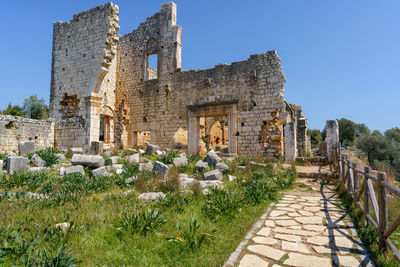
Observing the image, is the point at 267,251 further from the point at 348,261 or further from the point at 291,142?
the point at 291,142

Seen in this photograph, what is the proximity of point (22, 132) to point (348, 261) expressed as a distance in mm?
14107

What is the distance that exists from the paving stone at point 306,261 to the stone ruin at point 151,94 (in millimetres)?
9033

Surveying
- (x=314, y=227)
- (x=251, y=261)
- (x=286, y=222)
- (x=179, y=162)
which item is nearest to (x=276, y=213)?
(x=286, y=222)

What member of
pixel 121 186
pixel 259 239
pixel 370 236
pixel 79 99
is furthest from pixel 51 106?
pixel 370 236

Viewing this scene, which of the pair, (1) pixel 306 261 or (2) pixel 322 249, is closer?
(1) pixel 306 261

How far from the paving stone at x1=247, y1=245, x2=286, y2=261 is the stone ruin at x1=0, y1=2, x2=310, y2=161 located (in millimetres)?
8966

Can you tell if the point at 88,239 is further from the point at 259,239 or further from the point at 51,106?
the point at 51,106

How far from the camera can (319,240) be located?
11.5 feet

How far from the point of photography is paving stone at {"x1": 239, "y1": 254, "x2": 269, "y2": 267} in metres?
2.83

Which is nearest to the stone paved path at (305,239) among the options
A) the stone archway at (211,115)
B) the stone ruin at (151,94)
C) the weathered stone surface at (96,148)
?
the stone ruin at (151,94)

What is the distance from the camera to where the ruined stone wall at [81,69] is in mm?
13273

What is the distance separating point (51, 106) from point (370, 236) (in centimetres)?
1634

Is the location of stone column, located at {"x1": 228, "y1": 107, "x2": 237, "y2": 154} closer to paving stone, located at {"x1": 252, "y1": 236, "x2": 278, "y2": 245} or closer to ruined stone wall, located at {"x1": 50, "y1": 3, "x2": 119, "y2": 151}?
ruined stone wall, located at {"x1": 50, "y1": 3, "x2": 119, "y2": 151}

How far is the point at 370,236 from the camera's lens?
3.38 m
